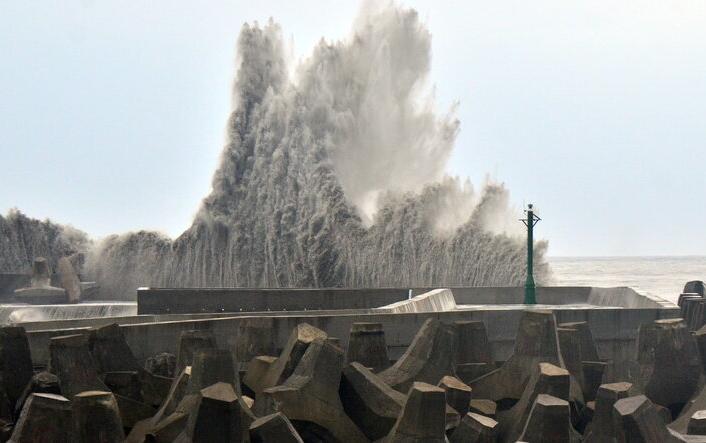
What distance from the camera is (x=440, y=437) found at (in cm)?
710

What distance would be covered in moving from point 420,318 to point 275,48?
26.6 metres

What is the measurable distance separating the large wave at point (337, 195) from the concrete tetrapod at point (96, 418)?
23.8 meters

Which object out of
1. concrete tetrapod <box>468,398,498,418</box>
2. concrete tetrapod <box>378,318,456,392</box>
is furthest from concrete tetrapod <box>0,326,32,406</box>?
concrete tetrapod <box>468,398,498,418</box>

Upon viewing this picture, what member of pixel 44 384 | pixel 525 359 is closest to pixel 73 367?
pixel 44 384

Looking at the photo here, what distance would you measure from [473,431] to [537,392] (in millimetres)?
891

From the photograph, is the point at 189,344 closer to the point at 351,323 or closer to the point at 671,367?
the point at 351,323

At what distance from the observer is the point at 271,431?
6.79m

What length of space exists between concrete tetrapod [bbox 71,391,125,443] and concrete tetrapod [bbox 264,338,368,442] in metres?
1.23

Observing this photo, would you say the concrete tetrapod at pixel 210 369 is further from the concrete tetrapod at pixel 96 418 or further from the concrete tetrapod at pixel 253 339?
the concrete tetrapod at pixel 253 339

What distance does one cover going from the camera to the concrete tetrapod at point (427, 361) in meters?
9.07

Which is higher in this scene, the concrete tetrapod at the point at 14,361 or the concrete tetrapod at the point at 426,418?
the concrete tetrapod at the point at 14,361

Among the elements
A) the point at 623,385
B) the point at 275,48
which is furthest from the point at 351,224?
the point at 623,385

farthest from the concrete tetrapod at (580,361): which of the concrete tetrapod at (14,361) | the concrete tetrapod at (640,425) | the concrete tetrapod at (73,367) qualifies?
the concrete tetrapod at (14,361)

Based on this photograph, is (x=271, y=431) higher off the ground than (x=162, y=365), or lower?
lower
